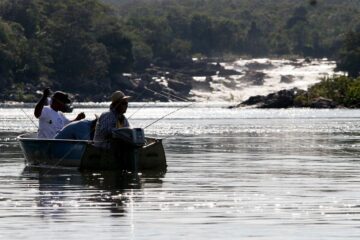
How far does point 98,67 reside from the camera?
18125 cm

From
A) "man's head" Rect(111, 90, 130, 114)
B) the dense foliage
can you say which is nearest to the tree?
the dense foliage

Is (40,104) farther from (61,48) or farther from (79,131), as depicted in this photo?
(61,48)

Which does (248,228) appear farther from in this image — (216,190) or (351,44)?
(351,44)

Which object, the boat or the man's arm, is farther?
the man's arm

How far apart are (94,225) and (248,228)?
2.18 m

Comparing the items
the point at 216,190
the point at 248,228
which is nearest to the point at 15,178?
the point at 216,190

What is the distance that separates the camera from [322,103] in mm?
119188

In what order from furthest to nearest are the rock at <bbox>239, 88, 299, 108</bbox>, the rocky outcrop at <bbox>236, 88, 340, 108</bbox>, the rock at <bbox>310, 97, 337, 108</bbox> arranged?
the rock at <bbox>239, 88, 299, 108</bbox> → the rocky outcrop at <bbox>236, 88, 340, 108</bbox> → the rock at <bbox>310, 97, 337, 108</bbox>

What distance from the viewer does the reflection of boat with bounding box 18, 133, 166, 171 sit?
29.9 metres

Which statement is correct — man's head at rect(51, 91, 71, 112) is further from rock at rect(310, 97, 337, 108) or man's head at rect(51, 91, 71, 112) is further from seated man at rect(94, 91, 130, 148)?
rock at rect(310, 97, 337, 108)

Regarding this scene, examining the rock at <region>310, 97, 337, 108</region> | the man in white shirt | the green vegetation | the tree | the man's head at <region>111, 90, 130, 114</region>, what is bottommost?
the rock at <region>310, 97, 337, 108</region>

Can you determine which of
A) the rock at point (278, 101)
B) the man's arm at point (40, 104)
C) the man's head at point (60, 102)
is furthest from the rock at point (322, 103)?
the man's head at point (60, 102)

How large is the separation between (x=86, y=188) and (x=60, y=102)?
639cm

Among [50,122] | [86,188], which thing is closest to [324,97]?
[50,122]
